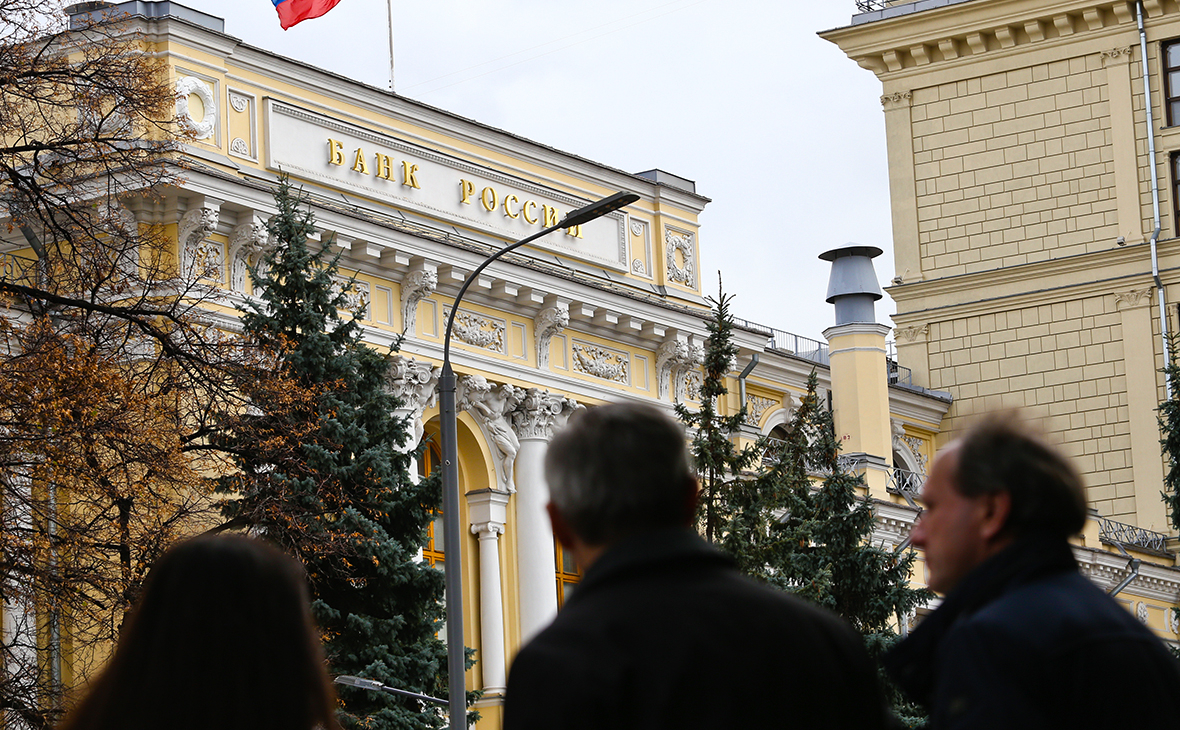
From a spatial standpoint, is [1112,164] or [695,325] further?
[1112,164]

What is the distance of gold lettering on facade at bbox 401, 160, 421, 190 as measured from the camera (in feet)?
96.1

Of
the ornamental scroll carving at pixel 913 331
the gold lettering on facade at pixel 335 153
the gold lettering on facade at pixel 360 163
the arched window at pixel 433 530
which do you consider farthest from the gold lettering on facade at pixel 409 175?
the ornamental scroll carving at pixel 913 331

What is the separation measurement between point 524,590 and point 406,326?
15.9 ft

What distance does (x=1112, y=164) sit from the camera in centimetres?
4628

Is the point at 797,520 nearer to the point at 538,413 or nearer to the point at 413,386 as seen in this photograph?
the point at 538,413

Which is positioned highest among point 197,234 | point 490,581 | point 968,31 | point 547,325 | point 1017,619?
point 968,31

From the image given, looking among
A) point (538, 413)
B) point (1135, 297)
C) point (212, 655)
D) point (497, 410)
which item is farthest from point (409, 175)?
point (212, 655)

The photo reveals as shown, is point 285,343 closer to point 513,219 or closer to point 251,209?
point 251,209

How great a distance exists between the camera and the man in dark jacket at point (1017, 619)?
3.37m

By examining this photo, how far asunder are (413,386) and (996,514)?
24908 millimetres

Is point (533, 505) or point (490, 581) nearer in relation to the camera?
point (490, 581)

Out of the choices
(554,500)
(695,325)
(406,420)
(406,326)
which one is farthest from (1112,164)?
(554,500)

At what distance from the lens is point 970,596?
3.65 meters

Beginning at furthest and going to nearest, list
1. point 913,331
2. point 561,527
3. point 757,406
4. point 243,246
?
point 913,331 → point 757,406 → point 243,246 → point 561,527
